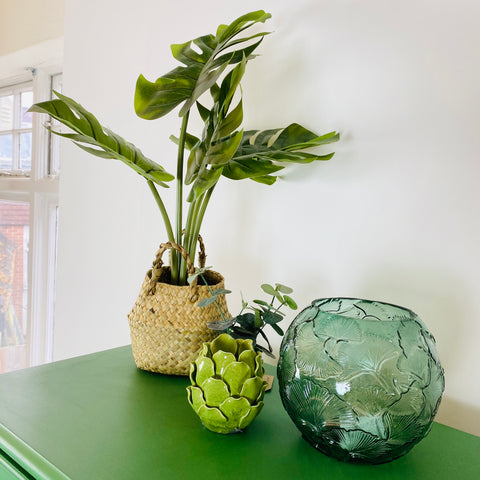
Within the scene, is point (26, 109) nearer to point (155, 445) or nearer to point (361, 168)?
point (361, 168)

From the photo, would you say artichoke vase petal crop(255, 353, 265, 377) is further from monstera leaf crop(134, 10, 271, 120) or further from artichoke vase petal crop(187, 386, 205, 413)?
monstera leaf crop(134, 10, 271, 120)

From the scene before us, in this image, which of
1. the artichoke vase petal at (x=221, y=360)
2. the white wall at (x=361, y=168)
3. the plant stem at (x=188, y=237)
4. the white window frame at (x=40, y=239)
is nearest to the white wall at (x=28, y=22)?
the white window frame at (x=40, y=239)

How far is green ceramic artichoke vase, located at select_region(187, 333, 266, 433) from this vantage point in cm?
68

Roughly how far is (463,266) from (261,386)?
0.43 m

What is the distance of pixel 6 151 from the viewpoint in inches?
104

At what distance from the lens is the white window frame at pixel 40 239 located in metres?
2.40

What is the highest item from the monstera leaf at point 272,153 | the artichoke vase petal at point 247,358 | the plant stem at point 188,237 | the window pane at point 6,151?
the window pane at point 6,151

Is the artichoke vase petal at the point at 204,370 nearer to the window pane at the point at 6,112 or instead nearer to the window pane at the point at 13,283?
the window pane at the point at 13,283

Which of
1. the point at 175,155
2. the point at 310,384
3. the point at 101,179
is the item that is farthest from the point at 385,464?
the point at 101,179

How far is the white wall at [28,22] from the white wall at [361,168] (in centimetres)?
79

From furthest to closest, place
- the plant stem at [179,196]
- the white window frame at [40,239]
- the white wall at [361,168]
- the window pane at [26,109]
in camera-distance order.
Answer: the window pane at [26,109]
the white window frame at [40,239]
the plant stem at [179,196]
the white wall at [361,168]

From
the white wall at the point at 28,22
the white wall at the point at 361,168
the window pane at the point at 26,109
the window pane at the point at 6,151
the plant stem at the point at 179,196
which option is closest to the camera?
the white wall at the point at 361,168

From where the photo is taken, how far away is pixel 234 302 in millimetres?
1162

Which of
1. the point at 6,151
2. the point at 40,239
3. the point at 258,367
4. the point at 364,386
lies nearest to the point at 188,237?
the point at 258,367
